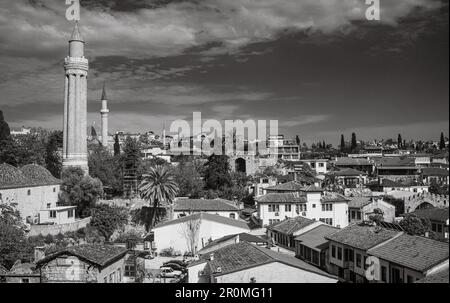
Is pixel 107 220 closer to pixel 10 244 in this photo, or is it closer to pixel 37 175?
pixel 37 175

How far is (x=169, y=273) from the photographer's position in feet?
60.1

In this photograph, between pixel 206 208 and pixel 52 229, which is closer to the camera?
pixel 52 229

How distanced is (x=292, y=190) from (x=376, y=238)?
15.2 meters

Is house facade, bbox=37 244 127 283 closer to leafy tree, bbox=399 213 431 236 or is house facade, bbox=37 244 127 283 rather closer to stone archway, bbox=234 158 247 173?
leafy tree, bbox=399 213 431 236

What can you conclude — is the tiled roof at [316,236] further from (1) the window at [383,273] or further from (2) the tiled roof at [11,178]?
(2) the tiled roof at [11,178]

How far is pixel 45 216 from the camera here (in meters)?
25.9

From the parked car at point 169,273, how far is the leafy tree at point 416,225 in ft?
39.1

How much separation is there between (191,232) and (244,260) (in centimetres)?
1076

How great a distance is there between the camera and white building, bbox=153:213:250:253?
23.8 meters

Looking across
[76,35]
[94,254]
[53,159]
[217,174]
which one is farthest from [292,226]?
[76,35]

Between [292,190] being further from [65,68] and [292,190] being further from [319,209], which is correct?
[65,68]

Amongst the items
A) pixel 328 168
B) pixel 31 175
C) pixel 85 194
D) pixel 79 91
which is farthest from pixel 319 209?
pixel 328 168

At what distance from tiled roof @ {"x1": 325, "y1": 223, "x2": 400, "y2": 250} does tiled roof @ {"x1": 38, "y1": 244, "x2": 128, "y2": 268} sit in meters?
8.51

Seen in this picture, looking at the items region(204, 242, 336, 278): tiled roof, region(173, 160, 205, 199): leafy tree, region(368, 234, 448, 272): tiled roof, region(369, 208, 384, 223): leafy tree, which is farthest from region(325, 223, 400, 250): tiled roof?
region(173, 160, 205, 199): leafy tree
